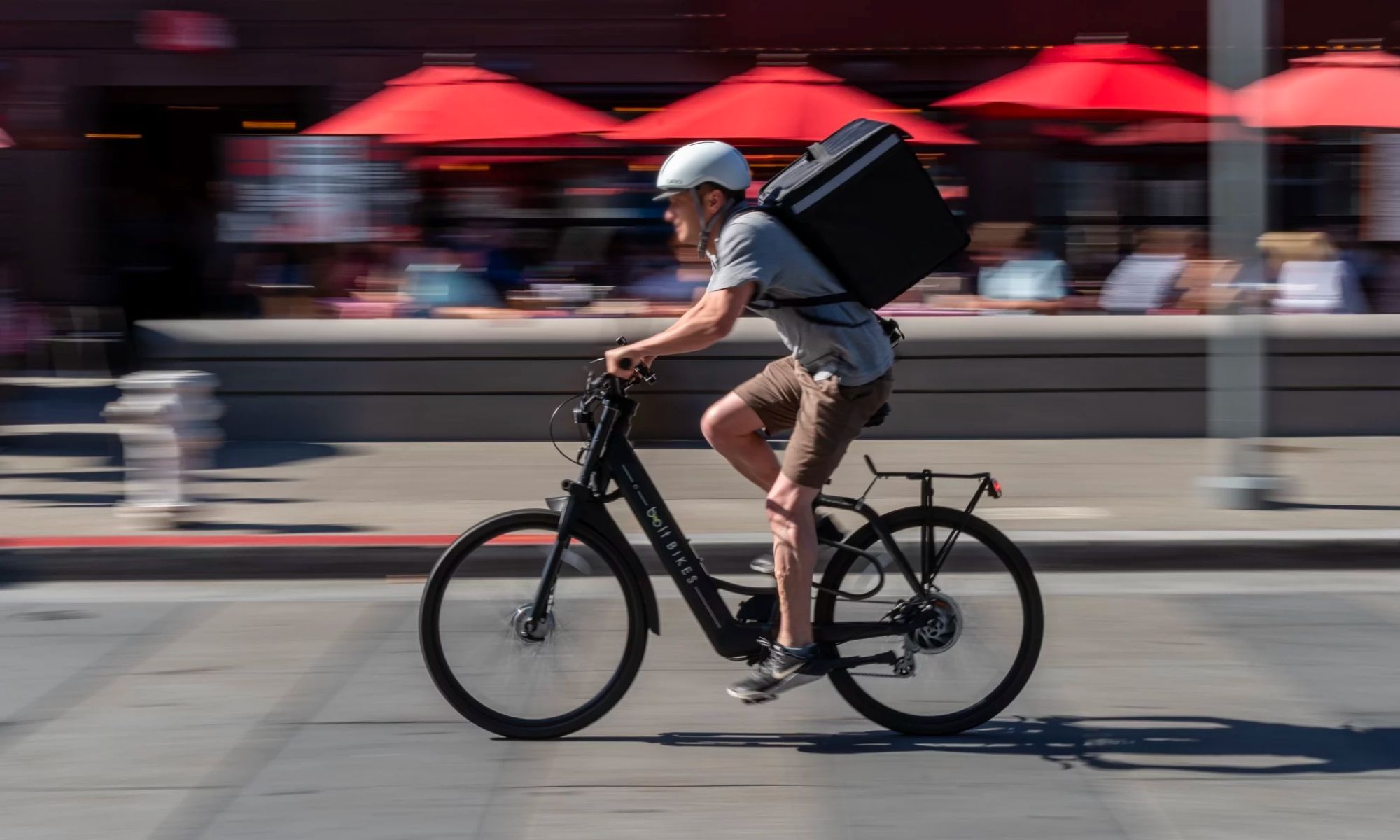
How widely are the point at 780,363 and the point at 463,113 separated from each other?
7.88m

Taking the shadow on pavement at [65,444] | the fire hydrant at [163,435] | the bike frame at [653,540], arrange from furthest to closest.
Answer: the shadow on pavement at [65,444] < the fire hydrant at [163,435] < the bike frame at [653,540]

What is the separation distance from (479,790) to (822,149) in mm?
2040

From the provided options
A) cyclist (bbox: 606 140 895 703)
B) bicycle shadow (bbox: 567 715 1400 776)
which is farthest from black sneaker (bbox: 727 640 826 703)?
bicycle shadow (bbox: 567 715 1400 776)

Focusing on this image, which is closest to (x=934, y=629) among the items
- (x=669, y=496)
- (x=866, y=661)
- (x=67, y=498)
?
(x=866, y=661)

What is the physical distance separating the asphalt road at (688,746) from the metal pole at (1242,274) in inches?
72.0

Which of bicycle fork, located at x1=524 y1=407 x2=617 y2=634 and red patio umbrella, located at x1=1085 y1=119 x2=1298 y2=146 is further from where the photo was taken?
red patio umbrella, located at x1=1085 y1=119 x2=1298 y2=146

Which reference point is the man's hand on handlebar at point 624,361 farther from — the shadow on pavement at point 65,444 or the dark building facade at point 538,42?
the dark building facade at point 538,42

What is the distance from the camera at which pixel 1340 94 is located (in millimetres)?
12141

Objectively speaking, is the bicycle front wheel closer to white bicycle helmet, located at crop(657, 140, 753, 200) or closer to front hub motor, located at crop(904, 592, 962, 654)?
front hub motor, located at crop(904, 592, 962, 654)

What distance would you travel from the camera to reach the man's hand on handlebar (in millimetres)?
4578

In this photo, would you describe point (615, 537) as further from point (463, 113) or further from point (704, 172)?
point (463, 113)

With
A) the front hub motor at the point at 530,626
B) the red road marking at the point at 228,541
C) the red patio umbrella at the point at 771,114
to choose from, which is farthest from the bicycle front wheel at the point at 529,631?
the red patio umbrella at the point at 771,114

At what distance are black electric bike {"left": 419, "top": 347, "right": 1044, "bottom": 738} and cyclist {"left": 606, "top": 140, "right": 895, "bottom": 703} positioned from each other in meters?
0.11

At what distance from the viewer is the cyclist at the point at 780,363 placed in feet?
14.9
